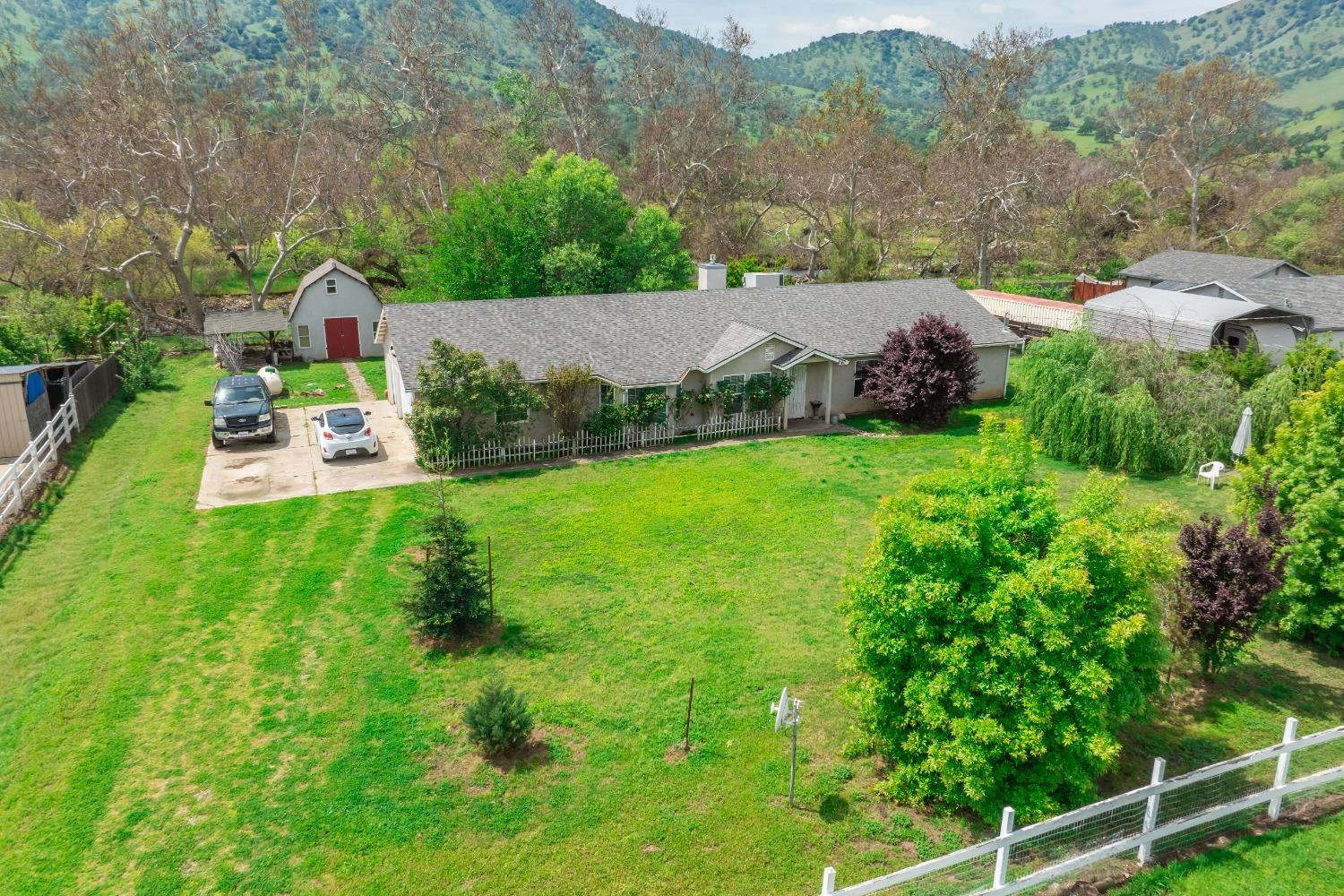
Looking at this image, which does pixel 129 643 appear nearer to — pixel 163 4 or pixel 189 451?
pixel 189 451

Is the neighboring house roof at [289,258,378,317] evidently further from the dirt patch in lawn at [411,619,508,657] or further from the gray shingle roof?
the dirt patch in lawn at [411,619,508,657]

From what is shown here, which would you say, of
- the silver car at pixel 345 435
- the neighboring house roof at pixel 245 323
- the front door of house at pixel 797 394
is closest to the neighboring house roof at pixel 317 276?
the neighboring house roof at pixel 245 323

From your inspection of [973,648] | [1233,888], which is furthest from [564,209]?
[1233,888]

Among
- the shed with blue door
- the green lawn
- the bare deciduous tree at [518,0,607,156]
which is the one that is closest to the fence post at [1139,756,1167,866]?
the green lawn

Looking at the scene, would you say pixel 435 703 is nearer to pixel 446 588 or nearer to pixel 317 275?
pixel 446 588

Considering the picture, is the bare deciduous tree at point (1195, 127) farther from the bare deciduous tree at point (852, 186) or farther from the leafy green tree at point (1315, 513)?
the leafy green tree at point (1315, 513)

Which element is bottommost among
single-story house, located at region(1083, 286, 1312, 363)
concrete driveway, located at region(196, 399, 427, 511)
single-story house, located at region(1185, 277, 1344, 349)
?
concrete driveway, located at region(196, 399, 427, 511)
